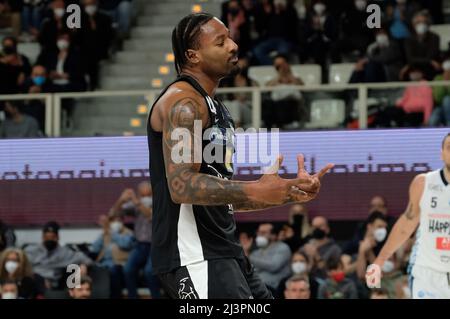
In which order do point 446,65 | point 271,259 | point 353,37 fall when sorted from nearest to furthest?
1. point 271,259
2. point 446,65
3. point 353,37

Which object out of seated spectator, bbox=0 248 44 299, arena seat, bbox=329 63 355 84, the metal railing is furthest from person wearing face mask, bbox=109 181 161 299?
arena seat, bbox=329 63 355 84

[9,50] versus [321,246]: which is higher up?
[9,50]

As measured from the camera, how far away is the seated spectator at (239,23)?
12.8 meters

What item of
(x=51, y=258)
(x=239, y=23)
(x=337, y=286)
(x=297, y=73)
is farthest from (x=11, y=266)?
(x=239, y=23)

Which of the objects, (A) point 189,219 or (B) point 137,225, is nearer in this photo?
(A) point 189,219

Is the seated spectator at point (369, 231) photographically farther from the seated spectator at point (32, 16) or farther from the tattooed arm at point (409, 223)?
the seated spectator at point (32, 16)

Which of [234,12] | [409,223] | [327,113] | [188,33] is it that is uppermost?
[234,12]

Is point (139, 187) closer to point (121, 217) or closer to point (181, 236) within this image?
point (121, 217)

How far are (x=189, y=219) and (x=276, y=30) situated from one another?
336 inches

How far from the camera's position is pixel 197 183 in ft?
13.6

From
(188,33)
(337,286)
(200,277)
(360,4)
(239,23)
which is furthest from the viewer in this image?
(239,23)

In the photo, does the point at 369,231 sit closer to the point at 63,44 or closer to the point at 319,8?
the point at 319,8

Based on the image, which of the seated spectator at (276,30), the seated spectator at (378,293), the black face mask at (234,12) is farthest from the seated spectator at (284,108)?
the black face mask at (234,12)

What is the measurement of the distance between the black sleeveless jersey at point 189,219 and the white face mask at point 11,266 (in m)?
6.39
